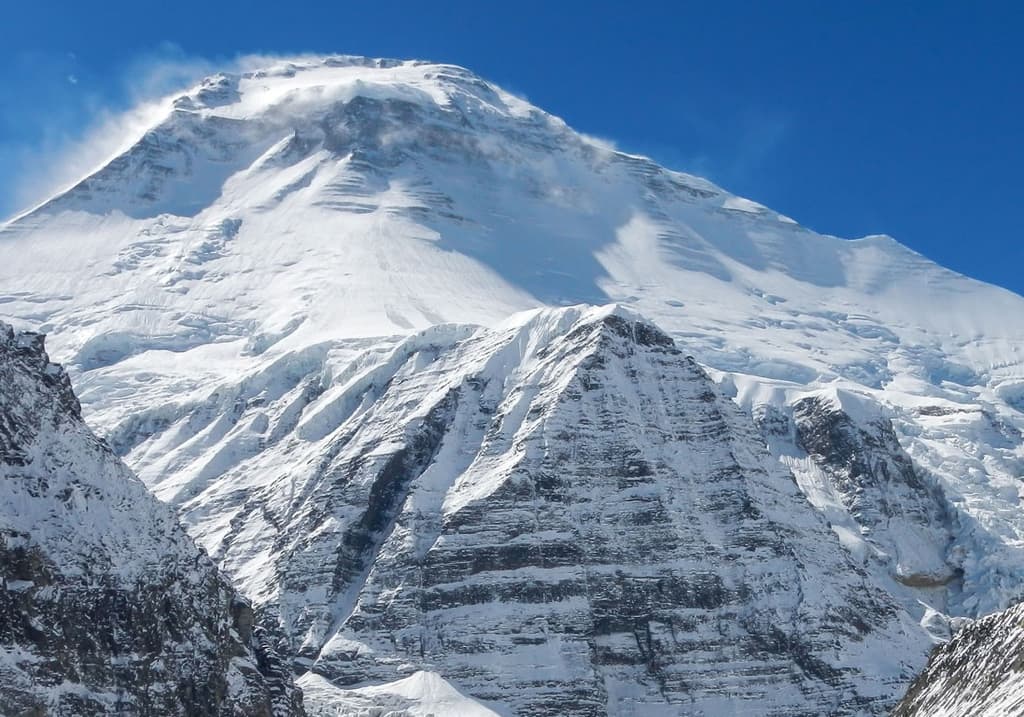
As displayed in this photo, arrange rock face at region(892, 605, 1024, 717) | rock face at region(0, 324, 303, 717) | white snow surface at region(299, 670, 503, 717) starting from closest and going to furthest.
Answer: rock face at region(892, 605, 1024, 717)
rock face at region(0, 324, 303, 717)
white snow surface at region(299, 670, 503, 717)

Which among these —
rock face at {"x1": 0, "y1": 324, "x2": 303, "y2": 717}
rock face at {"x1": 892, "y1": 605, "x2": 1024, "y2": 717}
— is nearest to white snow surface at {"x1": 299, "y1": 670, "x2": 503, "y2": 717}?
rock face at {"x1": 0, "y1": 324, "x2": 303, "y2": 717}

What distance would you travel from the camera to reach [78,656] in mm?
125125

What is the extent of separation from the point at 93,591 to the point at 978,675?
207 ft

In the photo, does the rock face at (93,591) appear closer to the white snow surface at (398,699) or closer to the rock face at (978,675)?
the white snow surface at (398,699)

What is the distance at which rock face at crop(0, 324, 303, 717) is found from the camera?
4838 inches

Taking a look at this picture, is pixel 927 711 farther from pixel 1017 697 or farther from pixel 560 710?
pixel 560 710

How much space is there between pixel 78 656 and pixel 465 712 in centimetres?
7397

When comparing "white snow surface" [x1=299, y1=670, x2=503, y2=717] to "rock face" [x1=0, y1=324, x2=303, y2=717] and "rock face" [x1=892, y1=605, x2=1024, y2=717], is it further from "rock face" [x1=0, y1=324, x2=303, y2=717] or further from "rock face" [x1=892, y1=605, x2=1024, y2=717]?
"rock face" [x1=892, y1=605, x2=1024, y2=717]

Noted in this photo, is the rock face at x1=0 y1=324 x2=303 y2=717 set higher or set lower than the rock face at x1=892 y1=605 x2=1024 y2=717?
higher

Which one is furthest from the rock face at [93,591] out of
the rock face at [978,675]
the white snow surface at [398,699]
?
the rock face at [978,675]

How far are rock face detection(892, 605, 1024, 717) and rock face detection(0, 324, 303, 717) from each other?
175 feet

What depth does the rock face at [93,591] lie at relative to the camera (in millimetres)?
122875

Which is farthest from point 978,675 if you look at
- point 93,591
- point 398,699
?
point 398,699

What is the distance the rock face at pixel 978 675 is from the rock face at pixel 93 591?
53245 millimetres
